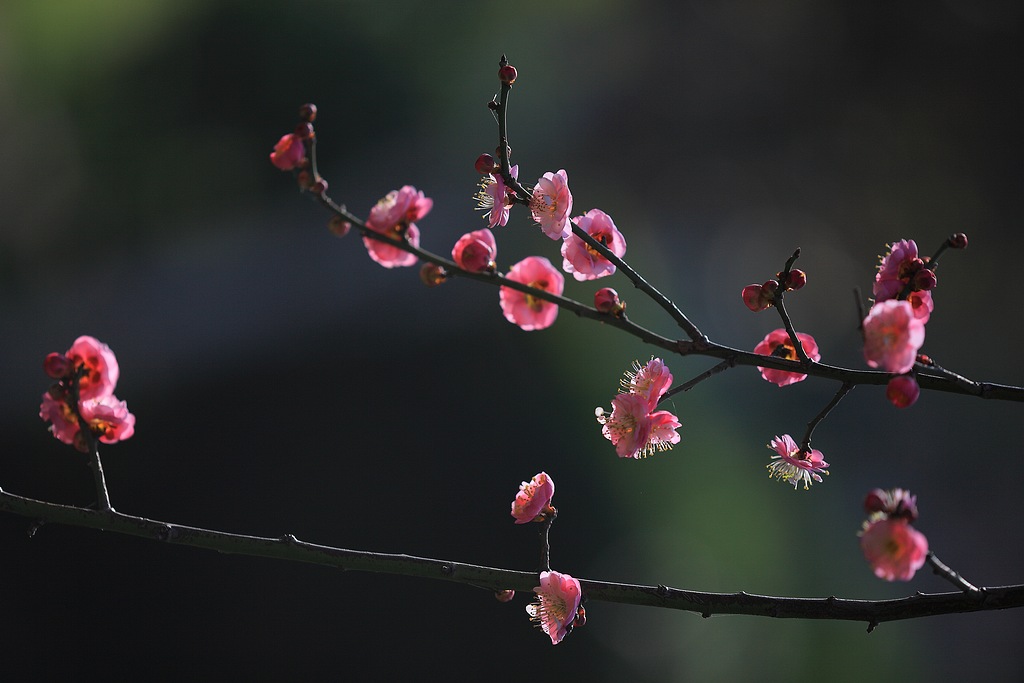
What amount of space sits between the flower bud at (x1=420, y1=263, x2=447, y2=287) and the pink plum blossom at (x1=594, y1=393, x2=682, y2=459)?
0.13m

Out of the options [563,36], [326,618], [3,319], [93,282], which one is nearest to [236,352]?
[93,282]

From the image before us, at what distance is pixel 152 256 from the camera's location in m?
1.86

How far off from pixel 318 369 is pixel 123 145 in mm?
663

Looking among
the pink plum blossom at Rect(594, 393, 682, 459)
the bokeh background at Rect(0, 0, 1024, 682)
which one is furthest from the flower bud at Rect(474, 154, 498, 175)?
the bokeh background at Rect(0, 0, 1024, 682)

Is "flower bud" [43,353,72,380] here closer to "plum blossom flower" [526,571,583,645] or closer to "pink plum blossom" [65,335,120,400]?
"pink plum blossom" [65,335,120,400]

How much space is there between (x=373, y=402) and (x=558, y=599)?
1.42m

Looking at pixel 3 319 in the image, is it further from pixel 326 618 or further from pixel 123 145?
pixel 326 618

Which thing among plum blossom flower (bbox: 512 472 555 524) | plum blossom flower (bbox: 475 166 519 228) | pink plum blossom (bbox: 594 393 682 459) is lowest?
plum blossom flower (bbox: 512 472 555 524)

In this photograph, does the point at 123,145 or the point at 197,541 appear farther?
the point at 123,145

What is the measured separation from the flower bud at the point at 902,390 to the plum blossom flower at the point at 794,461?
113 millimetres

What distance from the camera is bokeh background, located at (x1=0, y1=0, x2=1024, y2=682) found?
5.31ft

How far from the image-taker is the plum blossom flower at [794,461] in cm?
47

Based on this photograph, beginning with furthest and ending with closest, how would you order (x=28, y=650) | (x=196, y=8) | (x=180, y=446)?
(x=196, y=8)
(x=180, y=446)
(x=28, y=650)

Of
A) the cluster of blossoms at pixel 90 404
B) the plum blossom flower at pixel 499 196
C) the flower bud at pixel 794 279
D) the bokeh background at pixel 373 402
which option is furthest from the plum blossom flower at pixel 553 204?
the bokeh background at pixel 373 402
